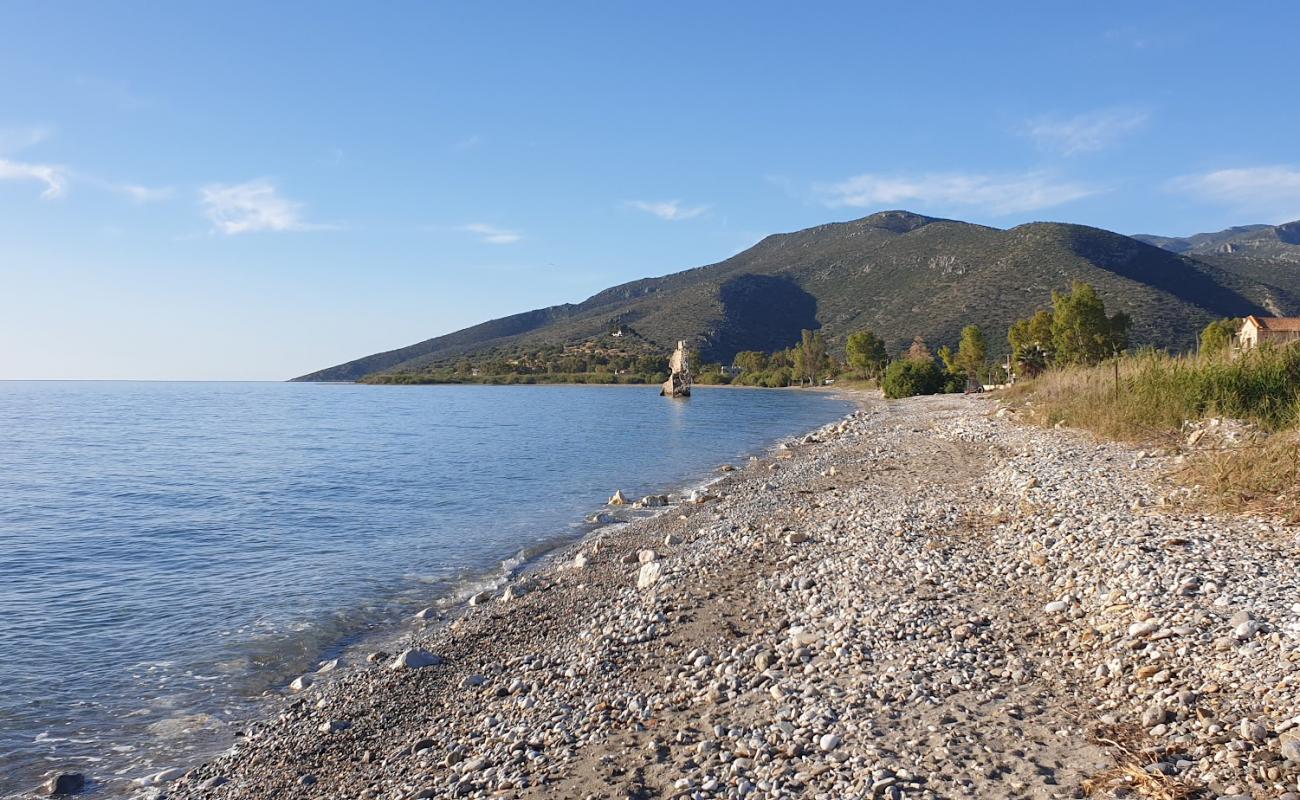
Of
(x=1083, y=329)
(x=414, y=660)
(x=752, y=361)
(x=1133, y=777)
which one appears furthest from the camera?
(x=752, y=361)

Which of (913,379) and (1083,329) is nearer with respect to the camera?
(1083,329)

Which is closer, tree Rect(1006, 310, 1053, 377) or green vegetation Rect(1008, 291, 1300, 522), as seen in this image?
green vegetation Rect(1008, 291, 1300, 522)

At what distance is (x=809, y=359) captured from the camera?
110 m

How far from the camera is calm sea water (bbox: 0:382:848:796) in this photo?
25.5 feet

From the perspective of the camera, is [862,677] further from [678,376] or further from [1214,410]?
[678,376]

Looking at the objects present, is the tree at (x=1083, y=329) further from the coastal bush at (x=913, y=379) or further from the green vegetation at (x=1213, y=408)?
the green vegetation at (x=1213, y=408)

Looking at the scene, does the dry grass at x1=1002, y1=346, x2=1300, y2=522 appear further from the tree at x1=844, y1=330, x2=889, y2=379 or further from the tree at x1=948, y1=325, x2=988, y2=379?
the tree at x1=844, y1=330, x2=889, y2=379

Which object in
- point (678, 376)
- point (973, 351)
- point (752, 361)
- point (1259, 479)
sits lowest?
point (1259, 479)

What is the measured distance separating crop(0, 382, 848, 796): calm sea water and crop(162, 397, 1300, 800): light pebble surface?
135 cm

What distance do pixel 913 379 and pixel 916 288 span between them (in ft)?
168

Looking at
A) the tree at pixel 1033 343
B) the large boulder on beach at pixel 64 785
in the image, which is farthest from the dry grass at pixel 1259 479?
the tree at pixel 1033 343

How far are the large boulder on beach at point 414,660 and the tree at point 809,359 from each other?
103046 millimetres

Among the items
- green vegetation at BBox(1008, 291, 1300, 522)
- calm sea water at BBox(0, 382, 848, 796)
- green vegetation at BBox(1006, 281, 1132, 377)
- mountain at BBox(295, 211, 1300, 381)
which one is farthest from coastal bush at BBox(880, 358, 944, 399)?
green vegetation at BBox(1008, 291, 1300, 522)

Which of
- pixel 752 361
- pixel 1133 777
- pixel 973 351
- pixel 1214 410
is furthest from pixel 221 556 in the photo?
pixel 752 361
